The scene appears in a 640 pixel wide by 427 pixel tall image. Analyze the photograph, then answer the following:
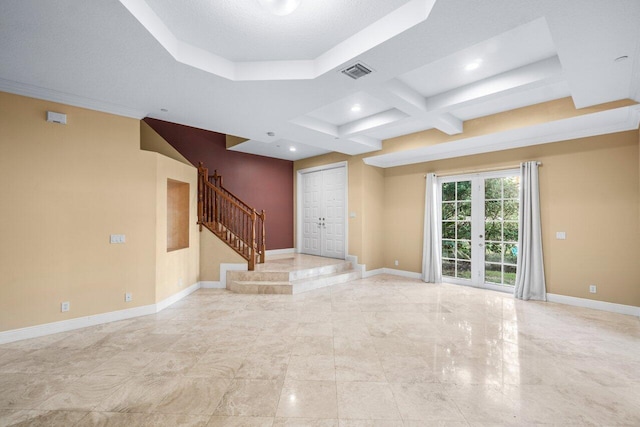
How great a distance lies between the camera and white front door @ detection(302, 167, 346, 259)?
7348mm

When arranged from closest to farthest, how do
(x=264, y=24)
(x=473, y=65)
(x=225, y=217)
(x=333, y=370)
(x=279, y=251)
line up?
1. (x=264, y=24)
2. (x=333, y=370)
3. (x=473, y=65)
4. (x=225, y=217)
5. (x=279, y=251)

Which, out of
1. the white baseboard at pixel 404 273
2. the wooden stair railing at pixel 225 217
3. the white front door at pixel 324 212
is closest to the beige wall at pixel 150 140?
the wooden stair railing at pixel 225 217

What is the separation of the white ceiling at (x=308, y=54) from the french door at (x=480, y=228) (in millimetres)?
1887

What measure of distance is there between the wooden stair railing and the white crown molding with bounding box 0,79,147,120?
1820 mm

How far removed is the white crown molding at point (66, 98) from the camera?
3.29 meters

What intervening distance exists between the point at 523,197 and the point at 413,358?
3.95m

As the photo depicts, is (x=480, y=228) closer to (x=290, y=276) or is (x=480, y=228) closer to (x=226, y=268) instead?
→ (x=290, y=276)

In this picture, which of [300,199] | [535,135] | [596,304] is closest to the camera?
[596,304]

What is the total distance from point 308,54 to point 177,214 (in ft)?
13.5

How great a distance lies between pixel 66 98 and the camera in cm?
360

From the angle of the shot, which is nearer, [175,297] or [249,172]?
[175,297]

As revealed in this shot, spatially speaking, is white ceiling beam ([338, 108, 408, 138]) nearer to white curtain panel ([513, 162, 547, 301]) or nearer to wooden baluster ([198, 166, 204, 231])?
white curtain panel ([513, 162, 547, 301])

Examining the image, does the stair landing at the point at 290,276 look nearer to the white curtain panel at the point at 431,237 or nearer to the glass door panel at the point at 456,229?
the white curtain panel at the point at 431,237

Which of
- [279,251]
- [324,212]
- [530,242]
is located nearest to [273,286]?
[279,251]
